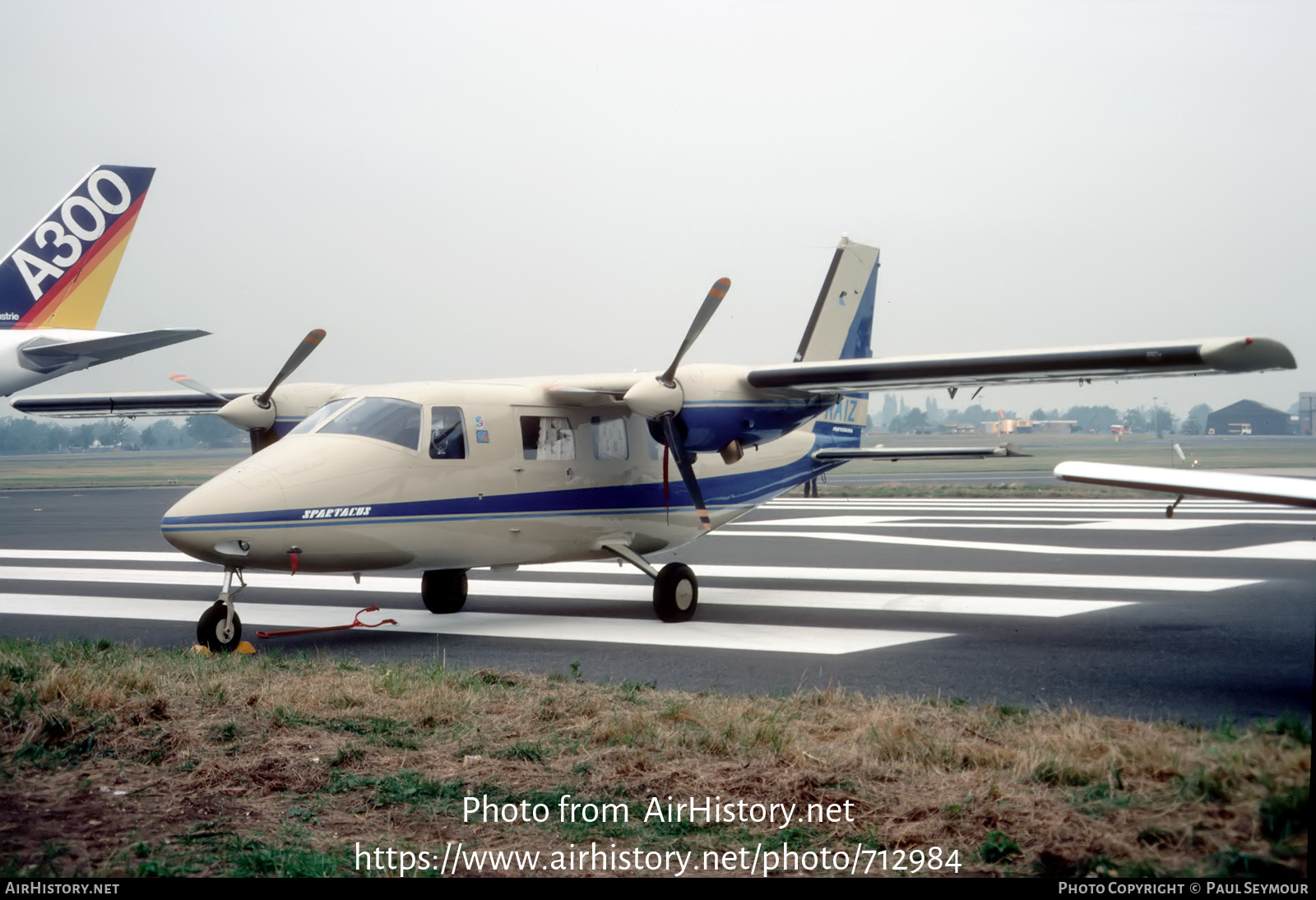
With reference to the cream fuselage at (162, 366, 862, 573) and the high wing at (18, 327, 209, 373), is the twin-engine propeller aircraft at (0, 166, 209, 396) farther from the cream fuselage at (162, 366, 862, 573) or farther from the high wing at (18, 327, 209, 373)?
the cream fuselage at (162, 366, 862, 573)

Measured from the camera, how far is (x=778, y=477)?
42.3ft

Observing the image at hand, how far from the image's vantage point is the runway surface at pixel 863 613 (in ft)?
23.9

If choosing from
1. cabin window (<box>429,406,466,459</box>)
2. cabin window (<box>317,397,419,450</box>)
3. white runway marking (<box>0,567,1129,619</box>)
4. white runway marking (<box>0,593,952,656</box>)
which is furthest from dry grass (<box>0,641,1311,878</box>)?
white runway marking (<box>0,567,1129,619</box>)

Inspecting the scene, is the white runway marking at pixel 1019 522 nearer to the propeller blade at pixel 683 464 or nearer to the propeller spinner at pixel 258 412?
the propeller blade at pixel 683 464

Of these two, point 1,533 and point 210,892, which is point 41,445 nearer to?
→ point 1,533

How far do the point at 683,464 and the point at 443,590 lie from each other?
2.86m

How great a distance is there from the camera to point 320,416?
966 cm

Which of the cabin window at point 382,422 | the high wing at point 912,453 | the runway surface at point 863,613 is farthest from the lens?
the high wing at point 912,453

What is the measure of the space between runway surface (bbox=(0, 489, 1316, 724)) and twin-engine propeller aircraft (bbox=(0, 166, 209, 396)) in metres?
3.19

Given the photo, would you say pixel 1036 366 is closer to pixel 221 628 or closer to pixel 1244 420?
pixel 221 628

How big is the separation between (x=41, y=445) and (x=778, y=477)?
74066 millimetres

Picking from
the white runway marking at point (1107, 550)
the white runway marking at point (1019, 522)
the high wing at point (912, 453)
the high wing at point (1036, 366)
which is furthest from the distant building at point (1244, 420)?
the high wing at point (1036, 366)

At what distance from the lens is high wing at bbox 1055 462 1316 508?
5402mm

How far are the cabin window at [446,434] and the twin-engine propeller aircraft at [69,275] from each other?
8.50 metres
